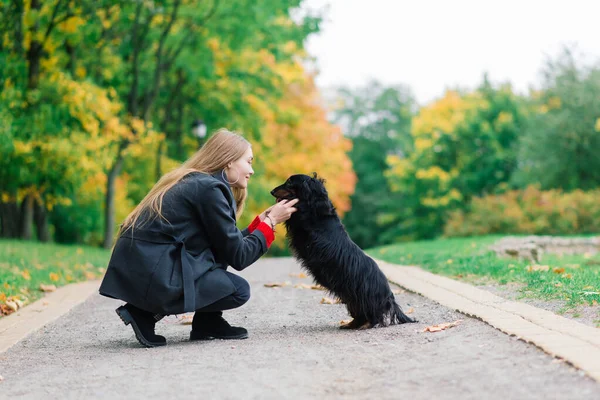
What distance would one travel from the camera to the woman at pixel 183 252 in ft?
18.2

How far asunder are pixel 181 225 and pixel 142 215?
1.03 feet

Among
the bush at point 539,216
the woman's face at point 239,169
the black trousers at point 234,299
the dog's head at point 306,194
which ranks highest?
the woman's face at point 239,169

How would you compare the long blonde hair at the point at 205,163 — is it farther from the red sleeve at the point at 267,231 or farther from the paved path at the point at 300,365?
the paved path at the point at 300,365

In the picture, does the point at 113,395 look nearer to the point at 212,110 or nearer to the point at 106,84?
the point at 106,84

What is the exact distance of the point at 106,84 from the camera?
23.2 meters

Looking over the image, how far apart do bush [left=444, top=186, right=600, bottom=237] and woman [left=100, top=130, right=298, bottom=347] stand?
18500 millimetres

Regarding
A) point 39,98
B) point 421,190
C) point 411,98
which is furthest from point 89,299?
point 411,98

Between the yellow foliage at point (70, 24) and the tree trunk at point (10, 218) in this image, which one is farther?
the tree trunk at point (10, 218)

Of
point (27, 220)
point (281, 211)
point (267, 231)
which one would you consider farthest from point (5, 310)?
point (27, 220)

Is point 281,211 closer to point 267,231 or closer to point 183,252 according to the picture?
point 267,231

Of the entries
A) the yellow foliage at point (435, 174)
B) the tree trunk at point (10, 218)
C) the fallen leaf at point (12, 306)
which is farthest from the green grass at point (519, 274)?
the yellow foliage at point (435, 174)

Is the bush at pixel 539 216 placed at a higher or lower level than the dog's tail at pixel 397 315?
lower

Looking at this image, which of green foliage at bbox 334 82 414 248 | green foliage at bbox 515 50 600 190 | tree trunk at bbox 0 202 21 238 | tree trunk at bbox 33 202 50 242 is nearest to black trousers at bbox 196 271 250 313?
tree trunk at bbox 33 202 50 242

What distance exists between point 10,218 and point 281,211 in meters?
22.9
